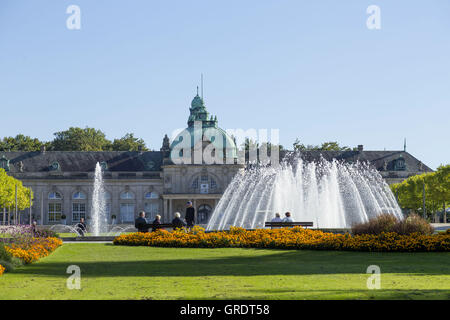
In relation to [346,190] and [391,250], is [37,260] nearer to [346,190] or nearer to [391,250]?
[391,250]

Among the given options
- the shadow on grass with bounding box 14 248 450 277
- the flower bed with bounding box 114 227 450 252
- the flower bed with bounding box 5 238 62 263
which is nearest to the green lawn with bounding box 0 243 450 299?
the shadow on grass with bounding box 14 248 450 277

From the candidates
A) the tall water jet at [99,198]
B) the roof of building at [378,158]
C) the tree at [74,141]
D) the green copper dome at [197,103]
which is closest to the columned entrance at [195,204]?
the tall water jet at [99,198]

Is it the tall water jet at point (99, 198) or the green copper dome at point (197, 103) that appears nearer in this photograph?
the tall water jet at point (99, 198)

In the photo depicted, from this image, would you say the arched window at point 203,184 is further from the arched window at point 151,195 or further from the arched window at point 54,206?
the arched window at point 54,206

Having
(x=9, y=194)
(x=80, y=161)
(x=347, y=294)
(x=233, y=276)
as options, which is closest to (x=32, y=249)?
(x=233, y=276)

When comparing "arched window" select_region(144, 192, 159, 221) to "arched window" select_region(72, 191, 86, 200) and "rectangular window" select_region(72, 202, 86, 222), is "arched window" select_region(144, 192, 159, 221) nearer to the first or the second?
"rectangular window" select_region(72, 202, 86, 222)

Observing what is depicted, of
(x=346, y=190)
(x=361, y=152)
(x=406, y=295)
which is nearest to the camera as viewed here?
(x=406, y=295)

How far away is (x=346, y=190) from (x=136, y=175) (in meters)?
29.6

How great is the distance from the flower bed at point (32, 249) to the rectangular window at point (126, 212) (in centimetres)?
5688

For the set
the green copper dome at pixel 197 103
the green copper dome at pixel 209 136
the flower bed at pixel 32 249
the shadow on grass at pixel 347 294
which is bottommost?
the shadow on grass at pixel 347 294

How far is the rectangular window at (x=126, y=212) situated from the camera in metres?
84.0

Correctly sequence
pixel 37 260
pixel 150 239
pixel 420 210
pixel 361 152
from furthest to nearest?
pixel 361 152 → pixel 420 210 → pixel 150 239 → pixel 37 260
